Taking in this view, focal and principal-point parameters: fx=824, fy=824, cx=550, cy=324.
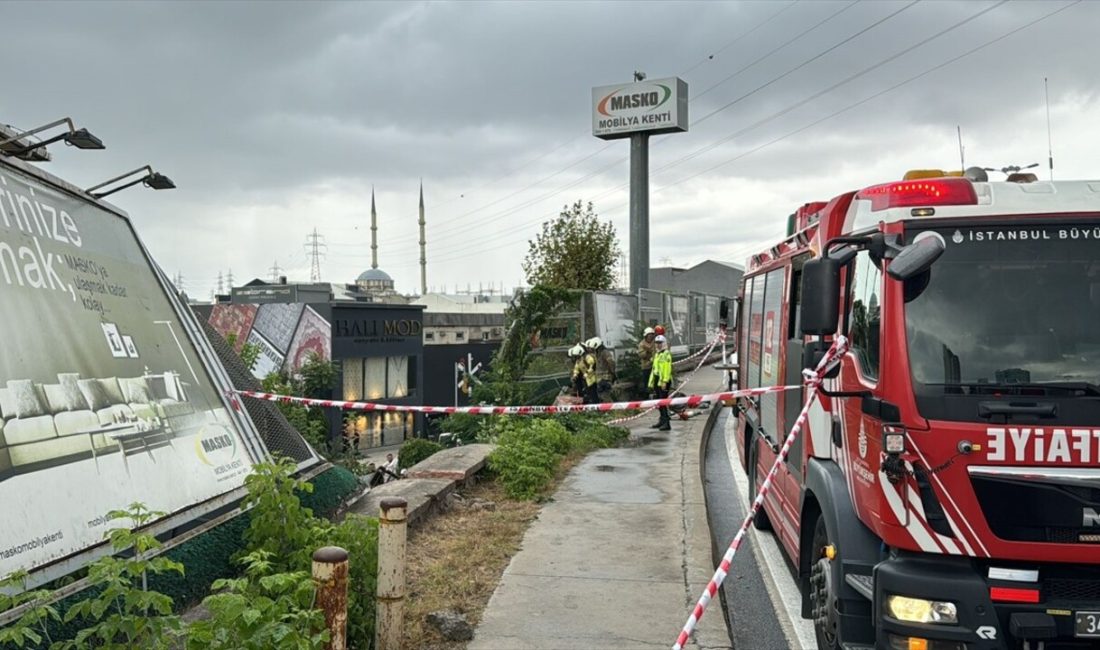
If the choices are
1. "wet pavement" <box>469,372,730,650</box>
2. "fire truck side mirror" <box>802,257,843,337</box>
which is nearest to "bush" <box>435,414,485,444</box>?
"wet pavement" <box>469,372,730,650</box>

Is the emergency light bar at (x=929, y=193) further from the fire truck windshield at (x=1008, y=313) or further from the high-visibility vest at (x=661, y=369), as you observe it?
the high-visibility vest at (x=661, y=369)

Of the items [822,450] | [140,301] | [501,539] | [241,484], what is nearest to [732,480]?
[501,539]

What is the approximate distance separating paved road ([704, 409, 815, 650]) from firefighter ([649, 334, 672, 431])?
14.4 feet

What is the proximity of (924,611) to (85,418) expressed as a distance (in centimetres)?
425

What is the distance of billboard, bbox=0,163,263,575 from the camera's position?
12.5 feet

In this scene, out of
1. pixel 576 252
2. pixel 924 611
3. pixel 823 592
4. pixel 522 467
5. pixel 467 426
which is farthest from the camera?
pixel 576 252

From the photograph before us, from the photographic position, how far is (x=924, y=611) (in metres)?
3.67

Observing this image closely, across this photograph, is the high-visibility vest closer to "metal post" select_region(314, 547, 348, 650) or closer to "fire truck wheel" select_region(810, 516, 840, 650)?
"fire truck wheel" select_region(810, 516, 840, 650)

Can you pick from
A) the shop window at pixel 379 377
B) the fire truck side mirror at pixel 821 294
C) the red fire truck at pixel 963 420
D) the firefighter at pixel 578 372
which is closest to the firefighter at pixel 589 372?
the firefighter at pixel 578 372

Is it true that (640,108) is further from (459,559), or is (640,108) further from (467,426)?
(459,559)

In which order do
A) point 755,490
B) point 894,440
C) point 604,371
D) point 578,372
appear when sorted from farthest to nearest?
point 604,371 < point 578,372 < point 755,490 < point 894,440

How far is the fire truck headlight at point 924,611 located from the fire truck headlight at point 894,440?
66cm

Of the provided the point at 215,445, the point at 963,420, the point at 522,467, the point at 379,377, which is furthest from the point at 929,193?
A: the point at 379,377

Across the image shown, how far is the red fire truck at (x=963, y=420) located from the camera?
3643 mm
